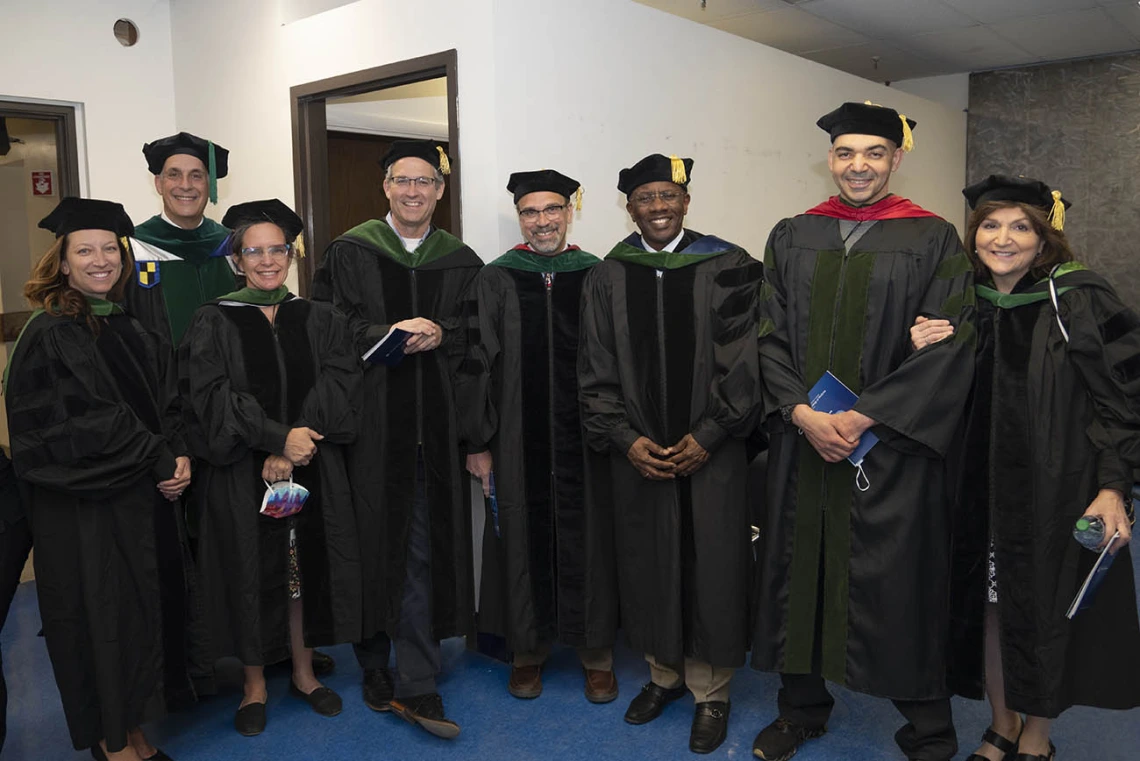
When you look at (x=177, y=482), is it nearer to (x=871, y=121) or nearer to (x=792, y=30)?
(x=871, y=121)

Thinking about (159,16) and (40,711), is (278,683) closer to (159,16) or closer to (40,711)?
(40,711)

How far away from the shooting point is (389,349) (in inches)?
121

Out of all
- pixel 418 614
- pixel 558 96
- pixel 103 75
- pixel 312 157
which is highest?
pixel 103 75

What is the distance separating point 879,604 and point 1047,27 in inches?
226

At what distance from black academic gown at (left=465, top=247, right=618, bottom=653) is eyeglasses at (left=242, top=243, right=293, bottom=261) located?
2.20 ft

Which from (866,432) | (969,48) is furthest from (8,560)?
(969,48)

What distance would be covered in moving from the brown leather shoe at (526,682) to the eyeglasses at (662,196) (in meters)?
1.75

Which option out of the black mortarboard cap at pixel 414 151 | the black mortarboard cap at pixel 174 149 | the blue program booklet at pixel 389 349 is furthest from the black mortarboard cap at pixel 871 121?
the black mortarboard cap at pixel 174 149

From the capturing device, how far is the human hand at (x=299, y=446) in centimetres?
294

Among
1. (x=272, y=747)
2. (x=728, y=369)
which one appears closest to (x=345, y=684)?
(x=272, y=747)

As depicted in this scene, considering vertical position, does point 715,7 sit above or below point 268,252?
above

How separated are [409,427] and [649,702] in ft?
4.17

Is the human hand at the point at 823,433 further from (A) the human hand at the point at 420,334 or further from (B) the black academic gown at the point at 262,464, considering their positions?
(B) the black academic gown at the point at 262,464

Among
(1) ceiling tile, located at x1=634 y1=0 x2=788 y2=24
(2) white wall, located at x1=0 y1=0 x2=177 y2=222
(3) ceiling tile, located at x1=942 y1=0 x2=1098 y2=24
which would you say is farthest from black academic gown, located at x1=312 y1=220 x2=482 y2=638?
(3) ceiling tile, located at x1=942 y1=0 x2=1098 y2=24
